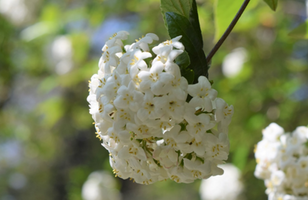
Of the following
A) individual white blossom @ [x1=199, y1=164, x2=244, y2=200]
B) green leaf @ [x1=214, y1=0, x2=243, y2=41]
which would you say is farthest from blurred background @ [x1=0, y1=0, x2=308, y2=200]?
green leaf @ [x1=214, y1=0, x2=243, y2=41]

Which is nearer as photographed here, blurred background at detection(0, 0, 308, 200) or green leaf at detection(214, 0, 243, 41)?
green leaf at detection(214, 0, 243, 41)

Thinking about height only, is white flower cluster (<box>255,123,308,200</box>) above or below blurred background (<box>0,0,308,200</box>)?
above

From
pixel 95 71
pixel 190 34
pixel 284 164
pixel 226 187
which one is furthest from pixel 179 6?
pixel 226 187

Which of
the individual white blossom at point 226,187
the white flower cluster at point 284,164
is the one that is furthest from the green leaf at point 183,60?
the individual white blossom at point 226,187

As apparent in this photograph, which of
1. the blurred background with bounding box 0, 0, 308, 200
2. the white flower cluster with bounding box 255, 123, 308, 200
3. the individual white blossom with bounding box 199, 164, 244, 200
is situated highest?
the white flower cluster with bounding box 255, 123, 308, 200

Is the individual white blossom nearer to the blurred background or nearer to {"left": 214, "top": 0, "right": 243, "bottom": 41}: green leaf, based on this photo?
the blurred background

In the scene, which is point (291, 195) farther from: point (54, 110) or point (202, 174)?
point (54, 110)

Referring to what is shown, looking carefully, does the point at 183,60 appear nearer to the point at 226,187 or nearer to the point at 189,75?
the point at 189,75

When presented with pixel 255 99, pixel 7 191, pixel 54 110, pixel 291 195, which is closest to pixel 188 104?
pixel 291 195
